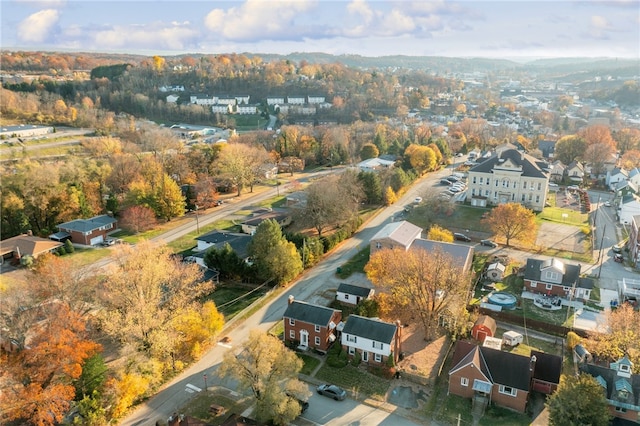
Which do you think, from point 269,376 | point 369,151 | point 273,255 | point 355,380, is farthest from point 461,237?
point 369,151

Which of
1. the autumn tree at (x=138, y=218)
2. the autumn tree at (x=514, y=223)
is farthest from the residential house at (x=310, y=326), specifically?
the autumn tree at (x=138, y=218)

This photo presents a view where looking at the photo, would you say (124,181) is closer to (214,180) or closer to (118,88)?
(214,180)

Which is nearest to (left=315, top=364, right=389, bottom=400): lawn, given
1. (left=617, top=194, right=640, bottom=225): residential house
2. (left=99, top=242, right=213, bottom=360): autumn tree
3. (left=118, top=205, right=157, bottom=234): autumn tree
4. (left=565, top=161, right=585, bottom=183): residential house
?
(left=99, top=242, right=213, bottom=360): autumn tree

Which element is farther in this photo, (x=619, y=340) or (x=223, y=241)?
(x=223, y=241)

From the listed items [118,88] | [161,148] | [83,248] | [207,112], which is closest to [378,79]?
[207,112]

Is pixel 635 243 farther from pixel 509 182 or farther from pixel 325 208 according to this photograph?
pixel 325 208

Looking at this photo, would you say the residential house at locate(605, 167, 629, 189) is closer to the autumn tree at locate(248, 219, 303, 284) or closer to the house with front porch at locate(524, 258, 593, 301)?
the house with front porch at locate(524, 258, 593, 301)

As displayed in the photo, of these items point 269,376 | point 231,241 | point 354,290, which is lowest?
point 354,290
